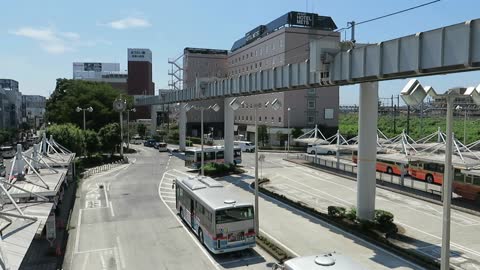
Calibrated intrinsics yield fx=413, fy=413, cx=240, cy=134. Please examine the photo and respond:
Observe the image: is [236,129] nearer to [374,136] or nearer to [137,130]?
[137,130]

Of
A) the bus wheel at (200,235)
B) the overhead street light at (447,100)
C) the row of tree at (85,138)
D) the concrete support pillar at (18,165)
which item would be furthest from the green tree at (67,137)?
the overhead street light at (447,100)

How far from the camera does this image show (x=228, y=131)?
45375mm

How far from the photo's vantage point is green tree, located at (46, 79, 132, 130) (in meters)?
74.1

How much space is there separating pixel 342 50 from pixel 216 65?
91.8 metres

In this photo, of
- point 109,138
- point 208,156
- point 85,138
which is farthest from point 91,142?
point 208,156

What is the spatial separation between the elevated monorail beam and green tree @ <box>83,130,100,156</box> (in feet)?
100

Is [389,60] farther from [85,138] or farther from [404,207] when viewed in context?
[85,138]

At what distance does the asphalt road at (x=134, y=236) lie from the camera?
18188mm

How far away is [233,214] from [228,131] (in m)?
27.3

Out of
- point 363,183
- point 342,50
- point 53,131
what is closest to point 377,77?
point 342,50

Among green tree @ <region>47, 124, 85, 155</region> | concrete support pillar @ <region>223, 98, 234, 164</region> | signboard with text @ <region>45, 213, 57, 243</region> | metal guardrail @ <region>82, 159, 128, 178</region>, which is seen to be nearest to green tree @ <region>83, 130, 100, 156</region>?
metal guardrail @ <region>82, 159, 128, 178</region>

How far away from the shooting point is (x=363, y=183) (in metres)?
22.5

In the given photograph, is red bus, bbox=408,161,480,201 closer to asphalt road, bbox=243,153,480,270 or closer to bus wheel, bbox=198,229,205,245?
asphalt road, bbox=243,153,480,270

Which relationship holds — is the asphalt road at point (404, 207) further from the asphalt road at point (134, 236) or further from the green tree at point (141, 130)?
the green tree at point (141, 130)
